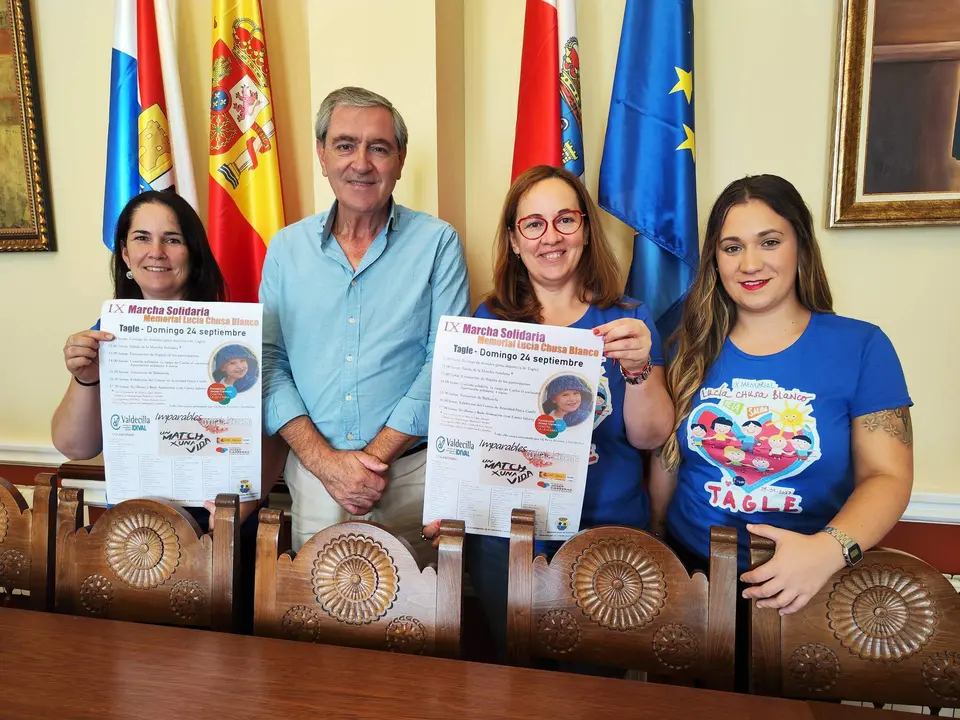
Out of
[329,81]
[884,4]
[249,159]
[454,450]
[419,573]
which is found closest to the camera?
[419,573]

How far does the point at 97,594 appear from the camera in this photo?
4.15 feet

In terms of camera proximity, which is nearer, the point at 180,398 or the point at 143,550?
the point at 143,550

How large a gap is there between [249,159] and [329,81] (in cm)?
42

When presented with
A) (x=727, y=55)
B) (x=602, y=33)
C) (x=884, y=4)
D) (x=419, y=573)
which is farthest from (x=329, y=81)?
(x=884, y=4)

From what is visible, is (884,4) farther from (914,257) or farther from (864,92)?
(914,257)

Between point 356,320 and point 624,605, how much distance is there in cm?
94

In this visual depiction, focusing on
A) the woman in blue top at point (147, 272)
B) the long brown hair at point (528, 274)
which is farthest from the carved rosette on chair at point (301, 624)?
the long brown hair at point (528, 274)

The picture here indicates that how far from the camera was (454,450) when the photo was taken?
127 cm

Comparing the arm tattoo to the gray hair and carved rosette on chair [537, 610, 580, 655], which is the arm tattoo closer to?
carved rosette on chair [537, 610, 580, 655]

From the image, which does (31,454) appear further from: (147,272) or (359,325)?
(359,325)

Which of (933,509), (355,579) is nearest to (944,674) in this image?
(355,579)

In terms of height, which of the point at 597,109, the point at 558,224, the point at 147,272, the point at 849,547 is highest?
the point at 597,109

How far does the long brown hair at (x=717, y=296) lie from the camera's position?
4.21ft

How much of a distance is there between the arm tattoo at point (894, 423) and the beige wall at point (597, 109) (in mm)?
1006
